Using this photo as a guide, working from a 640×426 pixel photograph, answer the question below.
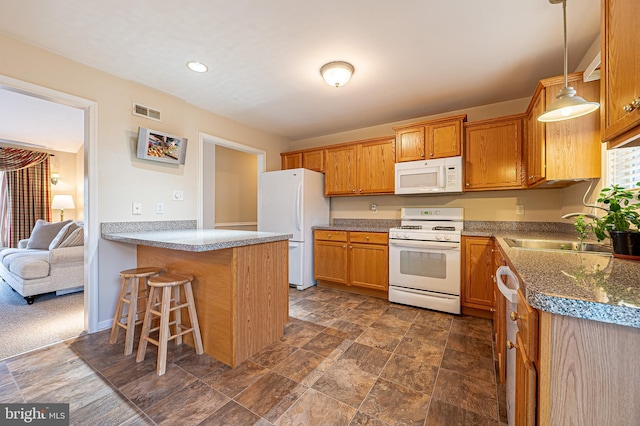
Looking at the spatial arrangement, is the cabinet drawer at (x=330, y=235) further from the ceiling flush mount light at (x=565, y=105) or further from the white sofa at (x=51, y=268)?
the white sofa at (x=51, y=268)

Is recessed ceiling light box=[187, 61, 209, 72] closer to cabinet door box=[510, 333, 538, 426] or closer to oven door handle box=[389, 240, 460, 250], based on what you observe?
oven door handle box=[389, 240, 460, 250]

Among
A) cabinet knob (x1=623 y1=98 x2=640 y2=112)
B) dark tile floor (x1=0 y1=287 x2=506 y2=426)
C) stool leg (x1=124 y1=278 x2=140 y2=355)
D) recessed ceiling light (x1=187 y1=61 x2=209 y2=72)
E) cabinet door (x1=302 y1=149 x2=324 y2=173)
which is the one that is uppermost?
recessed ceiling light (x1=187 y1=61 x2=209 y2=72)

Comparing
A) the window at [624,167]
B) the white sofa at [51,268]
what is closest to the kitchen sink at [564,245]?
the window at [624,167]

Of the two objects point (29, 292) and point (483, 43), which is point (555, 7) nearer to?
point (483, 43)

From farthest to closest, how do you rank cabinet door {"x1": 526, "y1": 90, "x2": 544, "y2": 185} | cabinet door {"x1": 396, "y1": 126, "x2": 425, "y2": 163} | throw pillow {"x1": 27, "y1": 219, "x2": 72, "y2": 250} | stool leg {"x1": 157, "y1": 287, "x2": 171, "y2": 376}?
throw pillow {"x1": 27, "y1": 219, "x2": 72, "y2": 250} < cabinet door {"x1": 396, "y1": 126, "x2": 425, "y2": 163} < cabinet door {"x1": 526, "y1": 90, "x2": 544, "y2": 185} < stool leg {"x1": 157, "y1": 287, "x2": 171, "y2": 376}

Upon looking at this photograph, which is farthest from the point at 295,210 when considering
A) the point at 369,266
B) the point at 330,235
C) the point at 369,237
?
the point at 369,266

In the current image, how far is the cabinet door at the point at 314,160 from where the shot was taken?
405cm

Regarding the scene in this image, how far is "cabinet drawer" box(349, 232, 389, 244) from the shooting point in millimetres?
3250

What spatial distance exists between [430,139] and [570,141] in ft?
4.42

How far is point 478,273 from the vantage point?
2678 millimetres

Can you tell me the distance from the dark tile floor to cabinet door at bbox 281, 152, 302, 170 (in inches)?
106

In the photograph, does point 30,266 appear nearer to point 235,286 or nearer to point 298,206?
point 235,286

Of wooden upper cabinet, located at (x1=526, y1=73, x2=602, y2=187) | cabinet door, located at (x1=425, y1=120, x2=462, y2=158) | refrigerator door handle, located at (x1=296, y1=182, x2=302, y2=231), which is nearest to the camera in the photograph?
wooden upper cabinet, located at (x1=526, y1=73, x2=602, y2=187)

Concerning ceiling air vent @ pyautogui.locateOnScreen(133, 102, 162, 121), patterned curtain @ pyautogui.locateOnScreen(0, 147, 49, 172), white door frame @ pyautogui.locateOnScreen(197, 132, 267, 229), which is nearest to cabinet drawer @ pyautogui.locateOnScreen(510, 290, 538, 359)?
white door frame @ pyautogui.locateOnScreen(197, 132, 267, 229)
